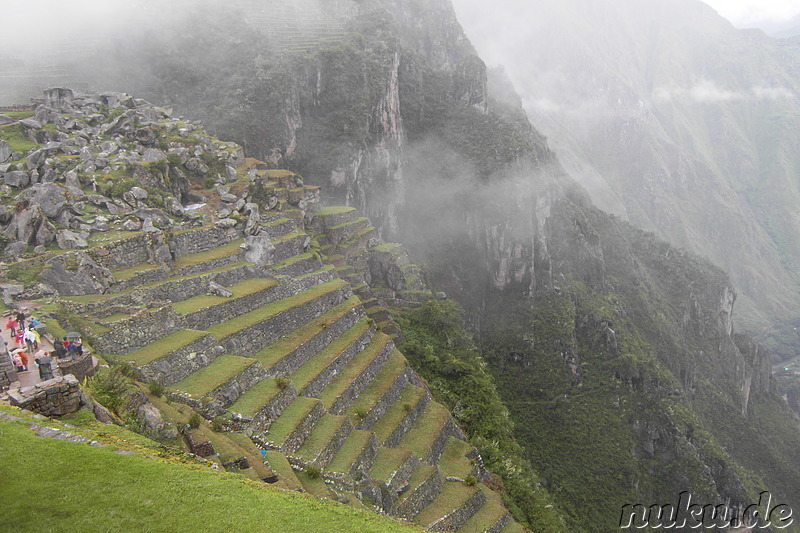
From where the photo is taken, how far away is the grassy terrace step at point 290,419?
18.9 m

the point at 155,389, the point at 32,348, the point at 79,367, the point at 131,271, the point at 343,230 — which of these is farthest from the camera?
the point at 343,230

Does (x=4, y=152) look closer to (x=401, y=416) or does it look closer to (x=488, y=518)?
(x=401, y=416)

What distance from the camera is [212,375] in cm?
2002

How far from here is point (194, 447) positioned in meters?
14.7

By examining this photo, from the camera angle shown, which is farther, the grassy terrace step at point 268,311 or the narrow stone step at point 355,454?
the grassy terrace step at point 268,311

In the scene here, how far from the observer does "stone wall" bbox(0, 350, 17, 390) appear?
1337cm

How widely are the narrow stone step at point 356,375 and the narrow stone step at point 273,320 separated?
130 inches

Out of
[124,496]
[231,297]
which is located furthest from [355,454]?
[124,496]

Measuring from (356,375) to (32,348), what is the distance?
1409 centimetres

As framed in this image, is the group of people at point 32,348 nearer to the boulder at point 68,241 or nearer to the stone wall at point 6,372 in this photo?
the stone wall at point 6,372

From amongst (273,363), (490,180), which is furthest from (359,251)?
(490,180)

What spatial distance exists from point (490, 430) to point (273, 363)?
18.6 m

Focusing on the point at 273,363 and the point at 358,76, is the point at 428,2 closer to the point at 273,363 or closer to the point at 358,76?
the point at 358,76

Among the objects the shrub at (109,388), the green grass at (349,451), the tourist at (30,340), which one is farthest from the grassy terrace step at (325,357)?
the tourist at (30,340)
